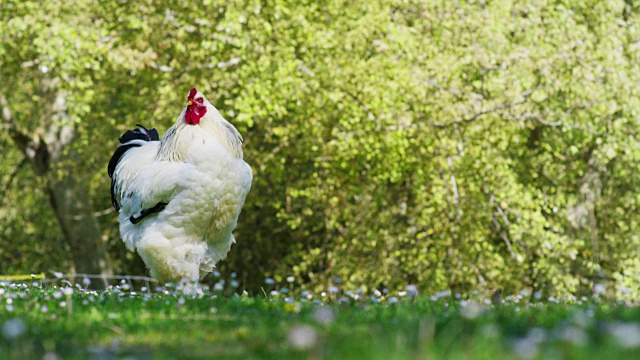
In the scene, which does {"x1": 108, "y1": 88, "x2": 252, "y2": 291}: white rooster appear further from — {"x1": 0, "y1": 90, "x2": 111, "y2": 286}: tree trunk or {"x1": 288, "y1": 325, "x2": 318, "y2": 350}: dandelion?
{"x1": 0, "y1": 90, "x2": 111, "y2": 286}: tree trunk

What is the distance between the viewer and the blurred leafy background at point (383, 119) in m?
14.8

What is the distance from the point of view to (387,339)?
13.4 ft

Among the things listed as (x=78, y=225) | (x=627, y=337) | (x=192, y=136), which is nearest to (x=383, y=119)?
(x=192, y=136)

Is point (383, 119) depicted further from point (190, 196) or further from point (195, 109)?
point (190, 196)

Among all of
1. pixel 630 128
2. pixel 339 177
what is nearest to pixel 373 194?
pixel 339 177

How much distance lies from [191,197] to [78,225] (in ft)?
37.1

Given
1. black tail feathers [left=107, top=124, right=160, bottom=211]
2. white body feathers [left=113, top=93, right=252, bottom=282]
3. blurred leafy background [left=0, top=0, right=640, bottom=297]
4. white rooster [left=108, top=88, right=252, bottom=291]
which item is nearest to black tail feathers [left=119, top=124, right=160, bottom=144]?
black tail feathers [left=107, top=124, right=160, bottom=211]

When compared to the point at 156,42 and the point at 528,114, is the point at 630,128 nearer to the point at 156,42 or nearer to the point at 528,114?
the point at 528,114

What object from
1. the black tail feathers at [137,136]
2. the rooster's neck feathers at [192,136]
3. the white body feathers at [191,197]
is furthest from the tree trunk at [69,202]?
the rooster's neck feathers at [192,136]

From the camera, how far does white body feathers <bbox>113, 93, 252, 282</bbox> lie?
Result: 28.8ft

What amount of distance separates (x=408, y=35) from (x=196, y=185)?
6.91 meters

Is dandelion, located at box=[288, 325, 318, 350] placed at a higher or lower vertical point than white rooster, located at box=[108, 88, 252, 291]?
higher

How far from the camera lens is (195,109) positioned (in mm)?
9344

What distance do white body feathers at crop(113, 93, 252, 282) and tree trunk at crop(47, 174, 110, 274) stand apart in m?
10.2
